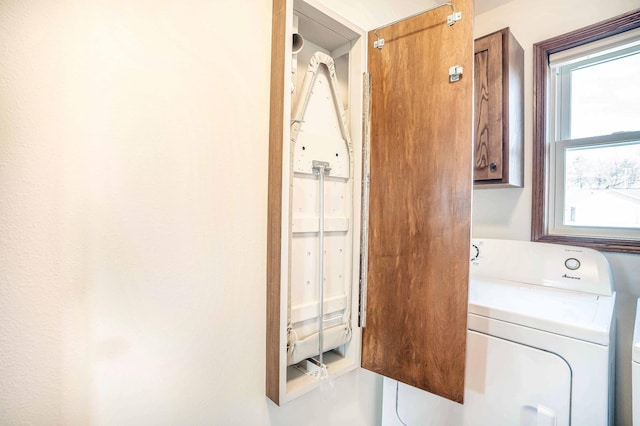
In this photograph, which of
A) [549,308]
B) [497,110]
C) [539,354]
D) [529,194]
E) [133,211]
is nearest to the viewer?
[133,211]

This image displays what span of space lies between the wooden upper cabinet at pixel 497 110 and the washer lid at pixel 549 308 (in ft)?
1.92

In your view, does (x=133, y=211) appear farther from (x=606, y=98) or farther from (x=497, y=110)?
(x=606, y=98)

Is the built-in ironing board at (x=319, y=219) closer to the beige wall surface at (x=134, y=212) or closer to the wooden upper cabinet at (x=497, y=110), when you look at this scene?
the beige wall surface at (x=134, y=212)

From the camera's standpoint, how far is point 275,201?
100 centimetres

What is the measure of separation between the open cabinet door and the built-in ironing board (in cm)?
12

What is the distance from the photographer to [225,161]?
94cm

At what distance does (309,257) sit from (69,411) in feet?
2.59

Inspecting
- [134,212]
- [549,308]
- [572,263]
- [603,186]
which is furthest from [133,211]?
[603,186]

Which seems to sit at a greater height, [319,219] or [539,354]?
[319,219]

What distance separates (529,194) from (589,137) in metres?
0.42

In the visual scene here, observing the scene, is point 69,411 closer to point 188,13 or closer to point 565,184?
point 188,13

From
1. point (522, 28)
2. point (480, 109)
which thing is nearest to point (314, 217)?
point (480, 109)

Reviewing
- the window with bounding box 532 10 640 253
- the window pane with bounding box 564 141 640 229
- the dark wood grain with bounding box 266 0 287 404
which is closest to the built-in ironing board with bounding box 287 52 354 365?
the dark wood grain with bounding box 266 0 287 404

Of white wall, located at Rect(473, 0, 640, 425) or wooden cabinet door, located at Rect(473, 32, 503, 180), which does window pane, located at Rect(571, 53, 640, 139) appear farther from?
wooden cabinet door, located at Rect(473, 32, 503, 180)
